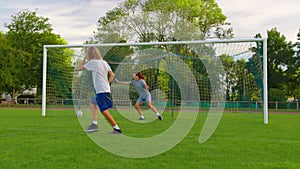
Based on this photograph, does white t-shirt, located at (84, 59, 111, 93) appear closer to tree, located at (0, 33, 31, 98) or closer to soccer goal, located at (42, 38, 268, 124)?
soccer goal, located at (42, 38, 268, 124)

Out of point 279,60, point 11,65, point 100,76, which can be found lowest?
point 100,76

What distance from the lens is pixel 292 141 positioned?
7703mm

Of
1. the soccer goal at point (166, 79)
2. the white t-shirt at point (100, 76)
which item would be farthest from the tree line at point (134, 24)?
the white t-shirt at point (100, 76)

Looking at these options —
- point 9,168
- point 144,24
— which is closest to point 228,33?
point 144,24

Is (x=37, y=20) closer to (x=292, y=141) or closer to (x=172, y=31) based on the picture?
(x=172, y=31)

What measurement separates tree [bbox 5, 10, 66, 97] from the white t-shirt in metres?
37.5

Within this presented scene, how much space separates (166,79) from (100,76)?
16.4 m

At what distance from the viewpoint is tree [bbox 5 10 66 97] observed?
4400cm

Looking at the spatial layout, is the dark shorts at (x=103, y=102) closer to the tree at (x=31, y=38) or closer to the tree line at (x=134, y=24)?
the tree line at (x=134, y=24)

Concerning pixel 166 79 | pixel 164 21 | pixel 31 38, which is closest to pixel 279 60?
pixel 164 21

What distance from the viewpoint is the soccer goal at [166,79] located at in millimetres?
18297

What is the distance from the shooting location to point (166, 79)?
2402 cm

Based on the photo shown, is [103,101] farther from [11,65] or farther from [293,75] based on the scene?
[293,75]

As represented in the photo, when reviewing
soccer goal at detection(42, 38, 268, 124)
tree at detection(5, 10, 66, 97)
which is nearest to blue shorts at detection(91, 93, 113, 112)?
soccer goal at detection(42, 38, 268, 124)
